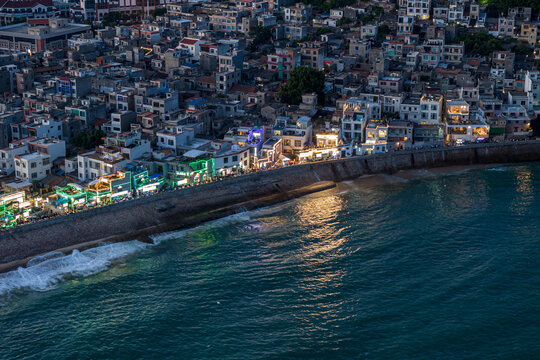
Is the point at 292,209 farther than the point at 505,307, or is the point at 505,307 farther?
the point at 292,209

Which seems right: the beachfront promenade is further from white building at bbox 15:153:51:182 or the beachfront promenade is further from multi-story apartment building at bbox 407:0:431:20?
multi-story apartment building at bbox 407:0:431:20

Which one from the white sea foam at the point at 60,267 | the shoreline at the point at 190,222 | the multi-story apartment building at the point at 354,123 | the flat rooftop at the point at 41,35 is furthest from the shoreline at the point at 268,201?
the flat rooftop at the point at 41,35

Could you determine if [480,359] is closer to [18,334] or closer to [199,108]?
[18,334]

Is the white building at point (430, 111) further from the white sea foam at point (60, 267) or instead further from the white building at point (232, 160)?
the white sea foam at point (60, 267)

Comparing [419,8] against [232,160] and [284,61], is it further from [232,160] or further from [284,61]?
A: [232,160]

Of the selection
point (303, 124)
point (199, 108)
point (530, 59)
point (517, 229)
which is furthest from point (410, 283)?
point (530, 59)

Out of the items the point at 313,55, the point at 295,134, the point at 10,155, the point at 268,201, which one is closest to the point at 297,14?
the point at 313,55
